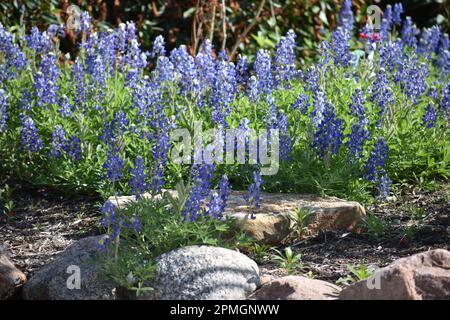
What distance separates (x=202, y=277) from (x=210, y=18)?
202 inches

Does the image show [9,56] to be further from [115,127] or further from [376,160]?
[376,160]

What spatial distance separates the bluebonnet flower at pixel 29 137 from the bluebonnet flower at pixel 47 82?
284 millimetres

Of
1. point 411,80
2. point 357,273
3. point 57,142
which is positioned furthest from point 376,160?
point 57,142

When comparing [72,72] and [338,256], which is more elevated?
[72,72]

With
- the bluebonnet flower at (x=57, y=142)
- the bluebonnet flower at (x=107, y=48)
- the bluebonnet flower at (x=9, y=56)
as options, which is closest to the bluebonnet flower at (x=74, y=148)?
the bluebonnet flower at (x=57, y=142)

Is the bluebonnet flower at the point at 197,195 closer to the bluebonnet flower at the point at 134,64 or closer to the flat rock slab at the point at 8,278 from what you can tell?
the flat rock slab at the point at 8,278

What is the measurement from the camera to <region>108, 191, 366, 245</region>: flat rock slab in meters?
5.02

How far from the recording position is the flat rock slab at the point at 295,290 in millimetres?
4000

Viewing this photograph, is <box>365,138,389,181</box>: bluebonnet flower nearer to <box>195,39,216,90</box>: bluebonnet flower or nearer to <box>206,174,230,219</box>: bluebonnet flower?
<box>206,174,230,219</box>: bluebonnet flower

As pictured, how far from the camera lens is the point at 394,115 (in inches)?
239
